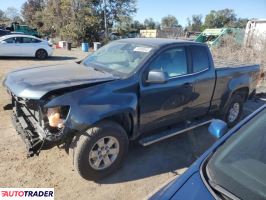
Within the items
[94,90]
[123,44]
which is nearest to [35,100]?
[94,90]

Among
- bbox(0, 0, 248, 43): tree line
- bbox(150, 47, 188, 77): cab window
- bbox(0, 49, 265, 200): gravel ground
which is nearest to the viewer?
bbox(0, 49, 265, 200): gravel ground

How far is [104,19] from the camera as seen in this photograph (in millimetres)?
29172

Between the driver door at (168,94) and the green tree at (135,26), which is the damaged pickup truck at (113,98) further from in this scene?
the green tree at (135,26)

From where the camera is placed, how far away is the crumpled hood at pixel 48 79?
3.51m

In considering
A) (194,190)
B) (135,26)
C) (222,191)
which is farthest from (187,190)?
(135,26)

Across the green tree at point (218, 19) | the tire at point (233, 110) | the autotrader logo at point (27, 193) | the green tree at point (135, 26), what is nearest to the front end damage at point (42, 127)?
the autotrader logo at point (27, 193)

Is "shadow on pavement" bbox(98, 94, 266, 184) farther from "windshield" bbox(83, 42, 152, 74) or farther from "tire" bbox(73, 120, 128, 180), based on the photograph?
"windshield" bbox(83, 42, 152, 74)

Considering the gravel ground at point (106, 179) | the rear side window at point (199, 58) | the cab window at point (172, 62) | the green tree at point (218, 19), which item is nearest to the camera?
the gravel ground at point (106, 179)

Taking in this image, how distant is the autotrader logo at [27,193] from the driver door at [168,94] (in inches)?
62.4

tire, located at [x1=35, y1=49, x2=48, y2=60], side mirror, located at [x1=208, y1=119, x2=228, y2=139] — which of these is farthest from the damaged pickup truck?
tire, located at [x1=35, y1=49, x2=48, y2=60]

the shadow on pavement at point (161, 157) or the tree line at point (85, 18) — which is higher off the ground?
the tree line at point (85, 18)

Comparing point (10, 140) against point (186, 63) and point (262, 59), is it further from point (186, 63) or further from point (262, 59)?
point (262, 59)

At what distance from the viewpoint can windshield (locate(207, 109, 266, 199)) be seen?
1877 millimetres

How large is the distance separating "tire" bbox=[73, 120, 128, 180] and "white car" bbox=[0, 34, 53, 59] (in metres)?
14.0
